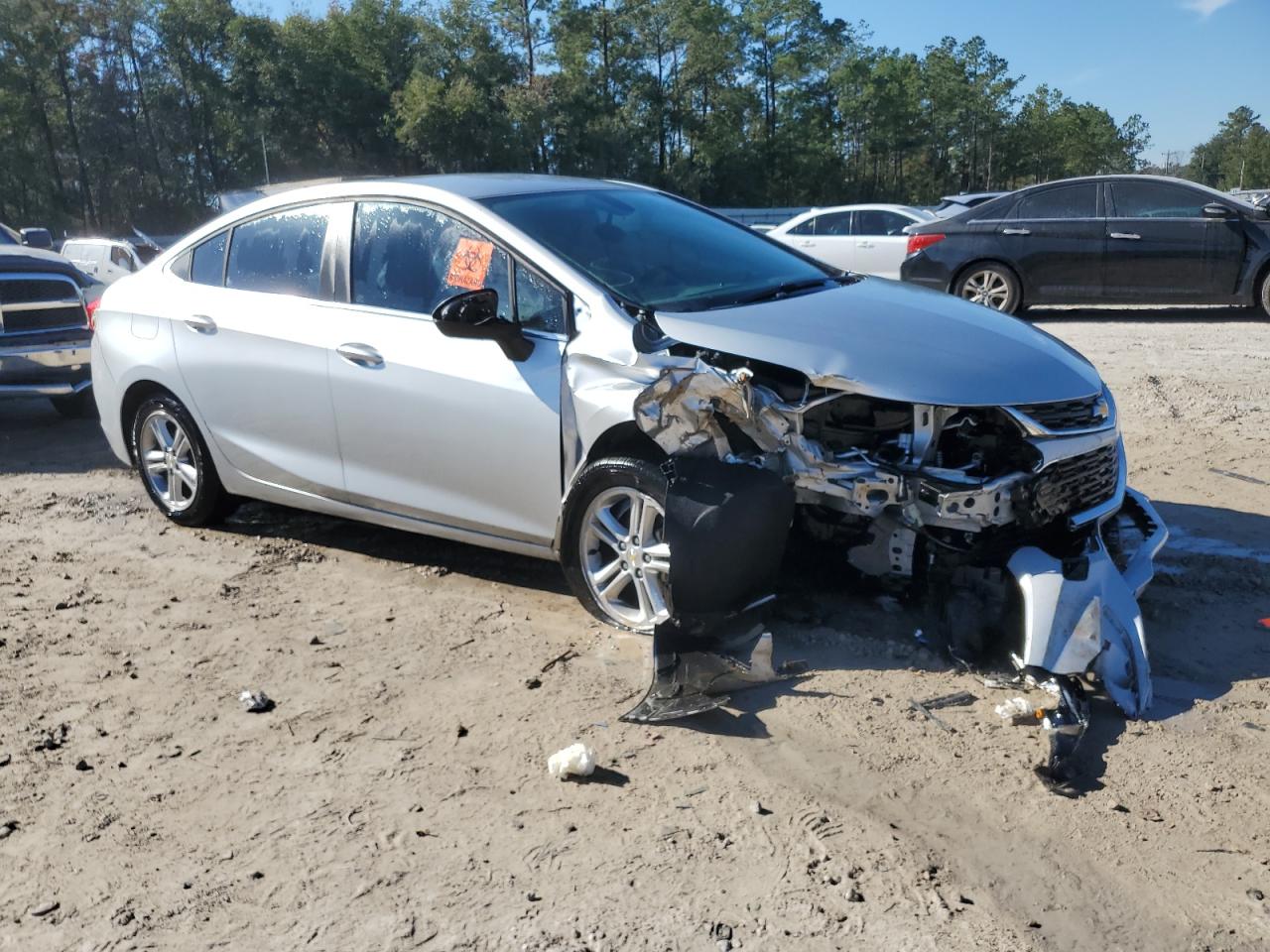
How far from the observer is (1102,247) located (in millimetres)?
12406

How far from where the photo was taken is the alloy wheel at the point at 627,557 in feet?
14.0

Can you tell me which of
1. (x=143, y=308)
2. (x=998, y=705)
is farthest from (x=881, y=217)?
(x=998, y=705)

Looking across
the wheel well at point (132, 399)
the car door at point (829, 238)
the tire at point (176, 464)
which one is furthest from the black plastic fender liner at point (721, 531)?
the car door at point (829, 238)

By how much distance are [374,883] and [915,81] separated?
233 ft

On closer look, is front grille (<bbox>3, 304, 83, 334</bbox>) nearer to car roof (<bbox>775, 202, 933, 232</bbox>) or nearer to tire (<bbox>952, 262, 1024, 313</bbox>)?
tire (<bbox>952, 262, 1024, 313</bbox>)

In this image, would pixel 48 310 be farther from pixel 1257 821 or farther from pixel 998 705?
pixel 1257 821

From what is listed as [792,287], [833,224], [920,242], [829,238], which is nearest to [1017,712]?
[792,287]

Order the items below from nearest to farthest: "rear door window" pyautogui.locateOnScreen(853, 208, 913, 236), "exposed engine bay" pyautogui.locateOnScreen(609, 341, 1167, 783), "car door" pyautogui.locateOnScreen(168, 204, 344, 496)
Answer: "exposed engine bay" pyautogui.locateOnScreen(609, 341, 1167, 783)
"car door" pyautogui.locateOnScreen(168, 204, 344, 496)
"rear door window" pyautogui.locateOnScreen(853, 208, 913, 236)

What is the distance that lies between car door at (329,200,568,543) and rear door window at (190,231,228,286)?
1.00m

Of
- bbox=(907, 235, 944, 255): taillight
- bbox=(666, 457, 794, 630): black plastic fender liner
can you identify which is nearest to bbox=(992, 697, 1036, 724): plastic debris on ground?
bbox=(666, 457, 794, 630): black plastic fender liner

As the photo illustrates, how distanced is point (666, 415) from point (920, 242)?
9.83m

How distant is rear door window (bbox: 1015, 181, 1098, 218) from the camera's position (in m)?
12.5

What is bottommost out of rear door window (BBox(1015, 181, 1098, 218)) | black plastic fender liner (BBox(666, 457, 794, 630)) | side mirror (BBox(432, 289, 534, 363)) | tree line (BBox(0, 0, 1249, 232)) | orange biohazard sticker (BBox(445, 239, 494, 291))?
black plastic fender liner (BBox(666, 457, 794, 630))

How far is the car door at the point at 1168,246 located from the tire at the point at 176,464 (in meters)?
10.0
